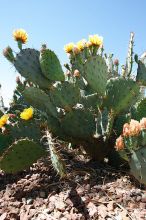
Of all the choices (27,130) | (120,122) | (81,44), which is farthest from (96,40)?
(27,130)

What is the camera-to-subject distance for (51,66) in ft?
12.4

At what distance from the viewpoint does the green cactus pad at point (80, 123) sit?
11.8ft

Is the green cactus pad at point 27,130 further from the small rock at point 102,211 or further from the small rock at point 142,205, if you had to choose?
the small rock at point 142,205

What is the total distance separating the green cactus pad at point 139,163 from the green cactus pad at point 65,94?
95 centimetres

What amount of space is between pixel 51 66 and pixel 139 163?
1.35 metres

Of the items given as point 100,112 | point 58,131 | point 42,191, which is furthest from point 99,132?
point 42,191

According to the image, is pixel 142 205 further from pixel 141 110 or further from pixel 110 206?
pixel 141 110

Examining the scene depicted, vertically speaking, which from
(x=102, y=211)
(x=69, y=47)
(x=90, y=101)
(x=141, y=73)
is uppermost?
(x=69, y=47)

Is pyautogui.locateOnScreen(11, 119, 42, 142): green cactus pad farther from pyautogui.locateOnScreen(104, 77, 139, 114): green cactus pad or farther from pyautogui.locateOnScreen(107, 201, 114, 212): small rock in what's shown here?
pyautogui.locateOnScreen(107, 201, 114, 212): small rock

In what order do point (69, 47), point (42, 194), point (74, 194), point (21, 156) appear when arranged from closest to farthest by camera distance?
1. point (74, 194)
2. point (42, 194)
3. point (21, 156)
4. point (69, 47)

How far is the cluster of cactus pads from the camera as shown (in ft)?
11.7

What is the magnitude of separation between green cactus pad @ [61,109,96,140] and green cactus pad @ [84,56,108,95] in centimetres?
24

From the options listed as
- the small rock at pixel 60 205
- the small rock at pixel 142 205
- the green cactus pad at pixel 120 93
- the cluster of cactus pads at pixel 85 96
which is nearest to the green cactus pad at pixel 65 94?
the cluster of cactus pads at pixel 85 96

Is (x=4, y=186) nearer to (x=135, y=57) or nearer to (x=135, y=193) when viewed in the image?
(x=135, y=193)
